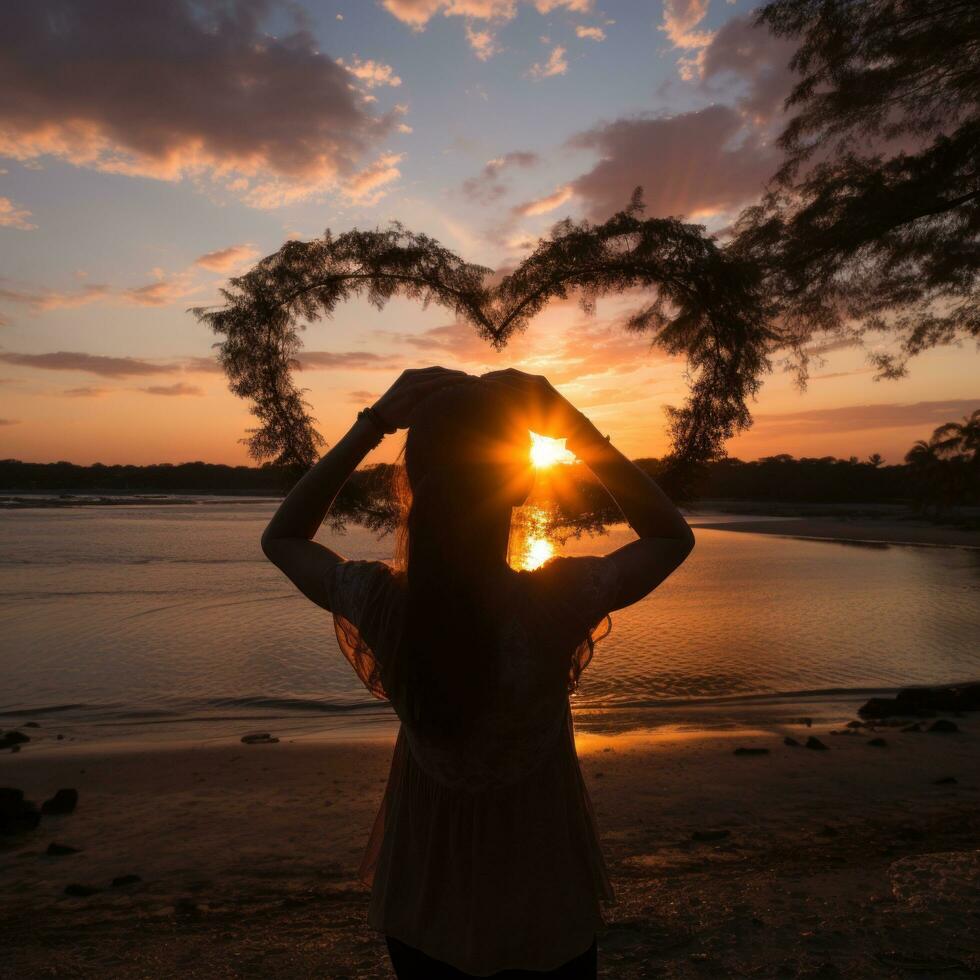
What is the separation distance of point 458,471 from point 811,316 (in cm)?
347

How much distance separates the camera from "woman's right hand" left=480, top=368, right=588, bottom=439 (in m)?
1.63

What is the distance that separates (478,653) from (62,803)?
759 centimetres

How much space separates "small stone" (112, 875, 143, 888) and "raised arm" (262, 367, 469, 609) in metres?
5.00

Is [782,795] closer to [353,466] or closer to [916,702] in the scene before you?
[916,702]

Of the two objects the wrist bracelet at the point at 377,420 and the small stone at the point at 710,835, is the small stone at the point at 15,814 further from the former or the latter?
the wrist bracelet at the point at 377,420

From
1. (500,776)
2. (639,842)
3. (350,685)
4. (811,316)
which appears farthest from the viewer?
(350,685)

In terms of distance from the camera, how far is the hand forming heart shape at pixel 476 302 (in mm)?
3039

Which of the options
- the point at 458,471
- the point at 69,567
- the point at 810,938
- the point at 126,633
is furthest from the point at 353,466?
the point at 69,567

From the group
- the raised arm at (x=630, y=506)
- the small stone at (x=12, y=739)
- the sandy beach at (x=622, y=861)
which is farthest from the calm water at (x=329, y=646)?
the sandy beach at (x=622, y=861)

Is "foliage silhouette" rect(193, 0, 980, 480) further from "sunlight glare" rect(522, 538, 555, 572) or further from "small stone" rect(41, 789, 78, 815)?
"small stone" rect(41, 789, 78, 815)

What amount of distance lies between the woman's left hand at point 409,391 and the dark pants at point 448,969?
3.89 feet

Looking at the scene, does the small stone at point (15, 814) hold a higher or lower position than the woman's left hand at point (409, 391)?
lower

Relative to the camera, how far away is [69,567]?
36.6 metres

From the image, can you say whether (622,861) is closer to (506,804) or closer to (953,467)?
(506,804)
